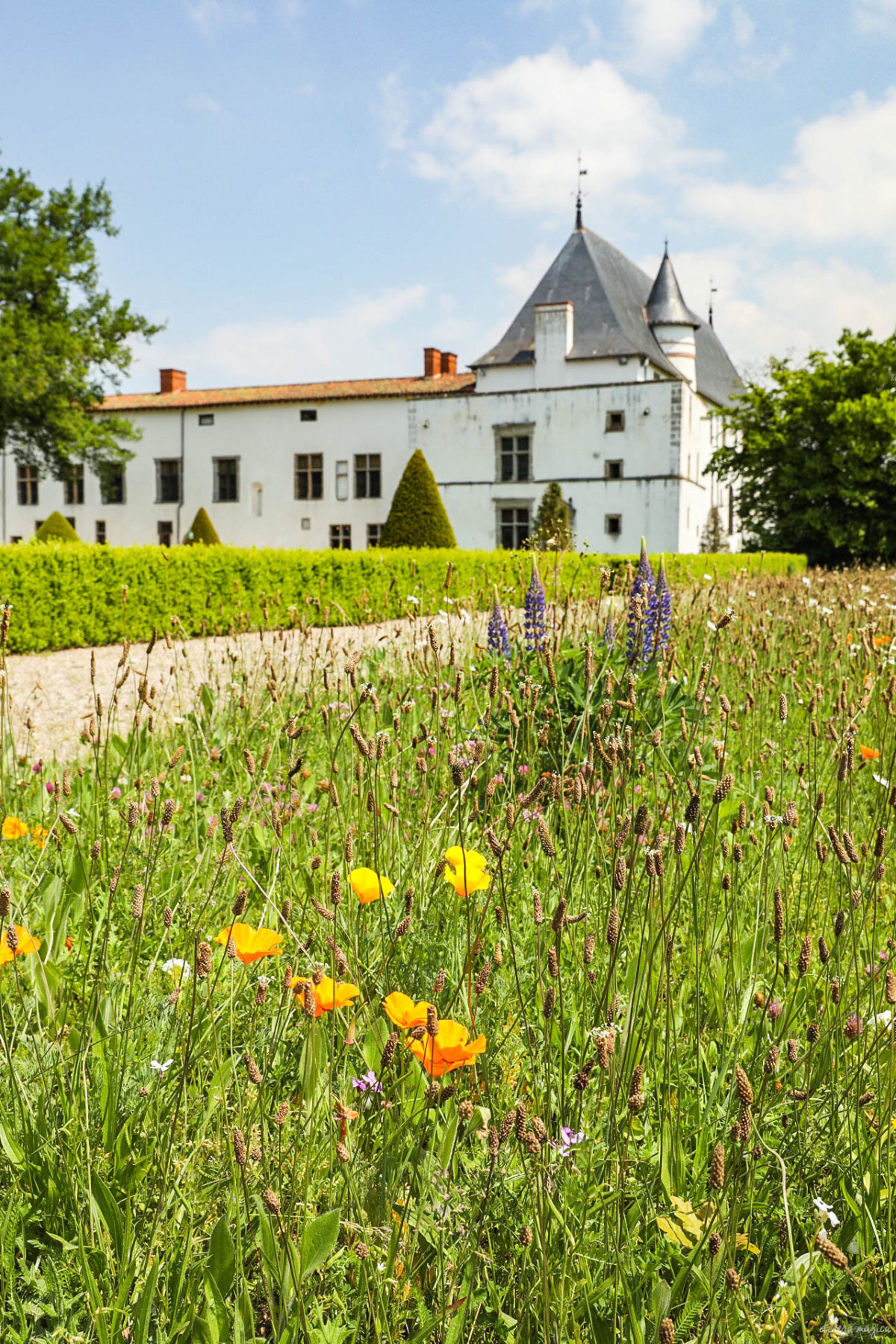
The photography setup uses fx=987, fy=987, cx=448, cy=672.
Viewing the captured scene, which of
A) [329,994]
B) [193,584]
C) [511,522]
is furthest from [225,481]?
[329,994]

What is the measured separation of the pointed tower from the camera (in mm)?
35625

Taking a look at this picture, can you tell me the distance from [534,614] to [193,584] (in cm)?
947

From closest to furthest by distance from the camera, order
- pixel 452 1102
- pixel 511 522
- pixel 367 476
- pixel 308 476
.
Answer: pixel 452 1102
pixel 511 522
pixel 367 476
pixel 308 476

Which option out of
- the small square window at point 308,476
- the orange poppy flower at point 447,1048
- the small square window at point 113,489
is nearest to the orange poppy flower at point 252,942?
the orange poppy flower at point 447,1048

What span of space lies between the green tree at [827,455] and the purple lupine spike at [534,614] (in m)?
23.3

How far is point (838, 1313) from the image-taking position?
1.34 meters

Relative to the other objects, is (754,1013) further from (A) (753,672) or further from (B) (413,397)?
(B) (413,397)

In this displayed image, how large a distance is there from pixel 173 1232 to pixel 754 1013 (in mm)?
1284

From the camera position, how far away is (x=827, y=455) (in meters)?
26.8

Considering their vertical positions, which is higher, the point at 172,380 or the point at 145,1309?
the point at 172,380

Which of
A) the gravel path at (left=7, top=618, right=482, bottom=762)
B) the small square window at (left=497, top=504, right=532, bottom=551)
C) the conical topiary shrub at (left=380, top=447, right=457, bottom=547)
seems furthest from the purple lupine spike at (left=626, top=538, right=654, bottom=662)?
the small square window at (left=497, top=504, right=532, bottom=551)

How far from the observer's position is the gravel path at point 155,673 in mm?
4457

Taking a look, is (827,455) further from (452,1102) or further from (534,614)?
(452,1102)

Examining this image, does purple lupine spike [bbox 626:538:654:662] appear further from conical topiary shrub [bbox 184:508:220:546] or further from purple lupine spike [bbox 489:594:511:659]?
conical topiary shrub [bbox 184:508:220:546]
